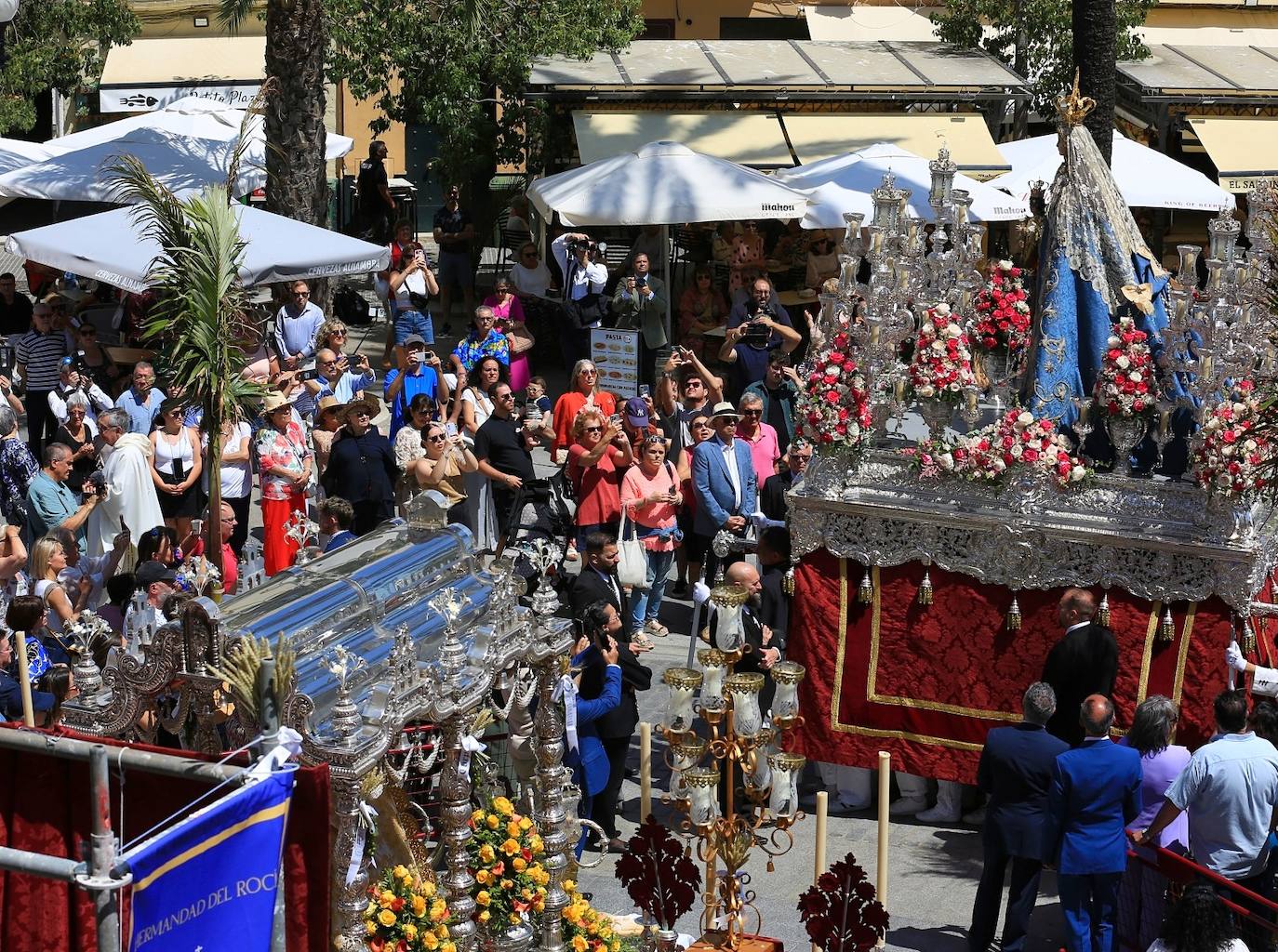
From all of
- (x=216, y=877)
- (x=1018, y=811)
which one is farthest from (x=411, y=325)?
(x=216, y=877)

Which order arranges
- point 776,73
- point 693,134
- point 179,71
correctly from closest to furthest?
point 693,134 < point 776,73 < point 179,71

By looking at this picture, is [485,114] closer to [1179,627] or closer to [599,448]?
[599,448]

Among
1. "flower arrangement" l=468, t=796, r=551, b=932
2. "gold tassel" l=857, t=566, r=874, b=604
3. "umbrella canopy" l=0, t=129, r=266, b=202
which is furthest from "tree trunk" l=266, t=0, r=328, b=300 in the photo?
"flower arrangement" l=468, t=796, r=551, b=932

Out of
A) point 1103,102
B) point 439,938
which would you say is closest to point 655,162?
point 1103,102

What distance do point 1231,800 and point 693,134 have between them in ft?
43.8

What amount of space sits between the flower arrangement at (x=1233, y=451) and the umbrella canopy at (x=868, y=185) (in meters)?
7.39

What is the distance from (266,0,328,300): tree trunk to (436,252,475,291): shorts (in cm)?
278

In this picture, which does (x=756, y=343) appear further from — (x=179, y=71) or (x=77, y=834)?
(x=179, y=71)

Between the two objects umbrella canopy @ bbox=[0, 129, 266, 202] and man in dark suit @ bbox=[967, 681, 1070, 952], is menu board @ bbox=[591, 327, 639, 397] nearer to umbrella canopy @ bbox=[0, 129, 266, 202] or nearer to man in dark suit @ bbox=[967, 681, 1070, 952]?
umbrella canopy @ bbox=[0, 129, 266, 202]

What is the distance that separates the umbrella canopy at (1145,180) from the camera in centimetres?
1808

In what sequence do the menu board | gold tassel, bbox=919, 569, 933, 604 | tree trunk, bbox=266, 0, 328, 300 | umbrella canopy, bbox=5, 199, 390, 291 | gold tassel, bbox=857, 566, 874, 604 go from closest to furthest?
gold tassel, bbox=919, 569, 933, 604 < gold tassel, bbox=857, 566, 874, 604 < umbrella canopy, bbox=5, 199, 390, 291 < the menu board < tree trunk, bbox=266, 0, 328, 300

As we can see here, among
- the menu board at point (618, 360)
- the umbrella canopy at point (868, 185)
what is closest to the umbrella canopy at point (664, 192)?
the umbrella canopy at point (868, 185)

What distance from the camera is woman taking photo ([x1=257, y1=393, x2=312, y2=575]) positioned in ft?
39.5

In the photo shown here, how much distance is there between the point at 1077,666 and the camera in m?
9.48
